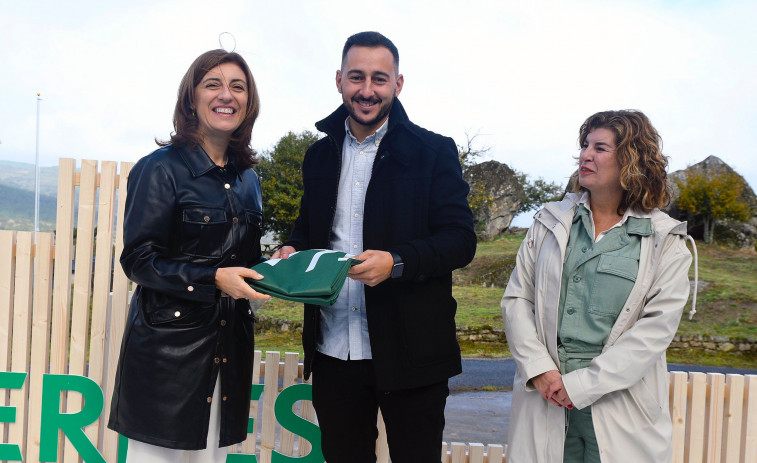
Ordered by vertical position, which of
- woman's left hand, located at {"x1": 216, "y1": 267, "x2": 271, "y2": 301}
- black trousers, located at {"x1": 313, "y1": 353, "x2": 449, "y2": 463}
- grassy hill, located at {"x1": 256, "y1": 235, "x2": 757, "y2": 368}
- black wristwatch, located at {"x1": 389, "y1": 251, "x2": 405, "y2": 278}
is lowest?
grassy hill, located at {"x1": 256, "y1": 235, "x2": 757, "y2": 368}

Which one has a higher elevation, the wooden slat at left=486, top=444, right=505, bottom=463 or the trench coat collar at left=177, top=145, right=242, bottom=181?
the trench coat collar at left=177, top=145, right=242, bottom=181

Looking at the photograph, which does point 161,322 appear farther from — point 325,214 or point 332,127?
point 332,127

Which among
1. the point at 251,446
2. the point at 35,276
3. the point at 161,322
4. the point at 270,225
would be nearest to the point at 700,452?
the point at 251,446

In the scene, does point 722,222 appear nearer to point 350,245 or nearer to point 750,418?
point 750,418

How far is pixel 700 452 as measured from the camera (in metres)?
4.25

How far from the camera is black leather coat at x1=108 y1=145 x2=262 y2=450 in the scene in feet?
8.55

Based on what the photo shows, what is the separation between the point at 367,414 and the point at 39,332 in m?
2.87

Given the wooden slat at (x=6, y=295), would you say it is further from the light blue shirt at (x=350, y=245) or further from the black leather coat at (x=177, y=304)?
the light blue shirt at (x=350, y=245)

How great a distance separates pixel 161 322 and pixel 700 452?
142 inches

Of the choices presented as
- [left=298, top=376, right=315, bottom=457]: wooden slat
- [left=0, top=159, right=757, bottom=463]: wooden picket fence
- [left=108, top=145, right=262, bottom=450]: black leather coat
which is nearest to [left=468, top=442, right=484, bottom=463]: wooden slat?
[left=0, top=159, right=757, bottom=463]: wooden picket fence

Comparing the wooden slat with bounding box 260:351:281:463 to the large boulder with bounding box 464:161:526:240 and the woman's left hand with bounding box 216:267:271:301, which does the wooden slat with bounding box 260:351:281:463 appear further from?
the large boulder with bounding box 464:161:526:240

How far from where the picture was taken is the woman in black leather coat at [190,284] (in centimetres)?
261

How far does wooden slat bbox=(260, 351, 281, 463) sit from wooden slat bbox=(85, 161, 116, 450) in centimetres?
117

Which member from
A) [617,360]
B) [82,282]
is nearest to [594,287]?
[617,360]
